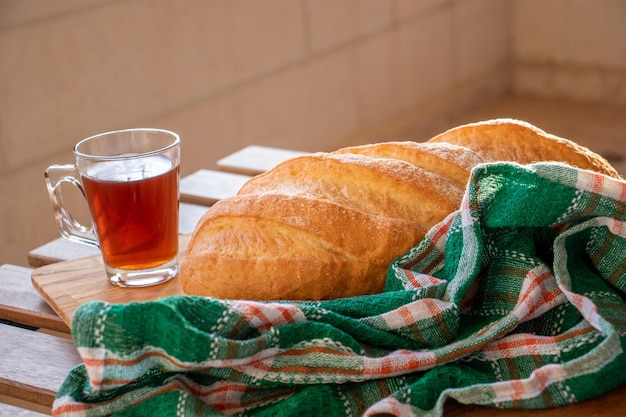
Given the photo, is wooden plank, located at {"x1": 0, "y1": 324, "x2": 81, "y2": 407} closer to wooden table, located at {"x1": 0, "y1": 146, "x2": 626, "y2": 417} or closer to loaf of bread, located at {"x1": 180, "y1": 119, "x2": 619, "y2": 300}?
wooden table, located at {"x1": 0, "y1": 146, "x2": 626, "y2": 417}

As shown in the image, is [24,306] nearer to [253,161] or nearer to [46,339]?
[46,339]

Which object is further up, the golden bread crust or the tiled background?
the golden bread crust

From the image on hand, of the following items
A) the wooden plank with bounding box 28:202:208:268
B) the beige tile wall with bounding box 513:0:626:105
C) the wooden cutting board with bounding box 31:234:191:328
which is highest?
the wooden cutting board with bounding box 31:234:191:328

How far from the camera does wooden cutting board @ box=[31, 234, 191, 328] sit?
3.49 ft

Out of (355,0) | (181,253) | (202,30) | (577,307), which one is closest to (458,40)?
(355,0)

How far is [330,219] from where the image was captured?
93 cm

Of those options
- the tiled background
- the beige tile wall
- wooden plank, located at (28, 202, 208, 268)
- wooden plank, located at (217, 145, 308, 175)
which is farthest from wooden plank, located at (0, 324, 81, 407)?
the beige tile wall

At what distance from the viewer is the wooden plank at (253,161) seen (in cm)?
158

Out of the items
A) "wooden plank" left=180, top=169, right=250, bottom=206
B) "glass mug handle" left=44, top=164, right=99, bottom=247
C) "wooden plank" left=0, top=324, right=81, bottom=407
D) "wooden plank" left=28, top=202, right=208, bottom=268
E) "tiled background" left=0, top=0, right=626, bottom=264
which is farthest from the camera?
"tiled background" left=0, top=0, right=626, bottom=264

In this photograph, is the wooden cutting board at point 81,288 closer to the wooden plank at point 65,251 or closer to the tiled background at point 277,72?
the wooden plank at point 65,251

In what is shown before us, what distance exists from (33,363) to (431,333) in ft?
1.48

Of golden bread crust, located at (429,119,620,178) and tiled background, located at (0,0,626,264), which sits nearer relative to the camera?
golden bread crust, located at (429,119,620,178)

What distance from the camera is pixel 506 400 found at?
0.75 m

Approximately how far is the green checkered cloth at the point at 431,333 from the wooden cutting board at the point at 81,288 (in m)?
0.27
